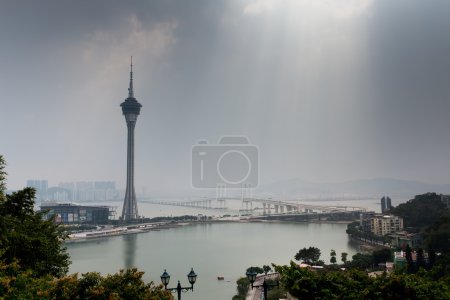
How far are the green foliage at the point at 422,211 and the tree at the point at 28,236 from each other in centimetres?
1664

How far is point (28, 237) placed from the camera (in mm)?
Answer: 3166

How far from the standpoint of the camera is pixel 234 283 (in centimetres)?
916

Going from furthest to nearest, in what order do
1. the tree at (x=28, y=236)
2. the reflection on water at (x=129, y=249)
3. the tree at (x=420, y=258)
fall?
1. the reflection on water at (x=129, y=249)
2. the tree at (x=420, y=258)
3. the tree at (x=28, y=236)

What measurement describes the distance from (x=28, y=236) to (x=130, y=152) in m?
26.6

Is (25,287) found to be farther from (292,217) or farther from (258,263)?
(292,217)

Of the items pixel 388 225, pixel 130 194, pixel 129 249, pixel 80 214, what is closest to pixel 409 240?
pixel 388 225

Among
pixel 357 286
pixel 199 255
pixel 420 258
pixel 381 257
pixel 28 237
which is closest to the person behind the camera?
pixel 357 286

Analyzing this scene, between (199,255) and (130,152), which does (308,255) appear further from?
(130,152)

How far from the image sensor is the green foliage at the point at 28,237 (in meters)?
3.08

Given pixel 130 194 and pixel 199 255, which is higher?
pixel 130 194

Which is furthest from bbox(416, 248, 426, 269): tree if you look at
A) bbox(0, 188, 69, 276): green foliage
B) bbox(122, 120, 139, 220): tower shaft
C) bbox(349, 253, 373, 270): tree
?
bbox(122, 120, 139, 220): tower shaft

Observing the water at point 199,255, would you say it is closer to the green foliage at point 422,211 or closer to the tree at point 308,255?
the tree at point 308,255

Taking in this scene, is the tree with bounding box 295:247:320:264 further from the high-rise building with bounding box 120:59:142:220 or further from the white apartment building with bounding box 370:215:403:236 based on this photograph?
the high-rise building with bounding box 120:59:142:220

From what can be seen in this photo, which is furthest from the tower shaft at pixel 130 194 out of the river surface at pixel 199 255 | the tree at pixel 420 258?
the tree at pixel 420 258
